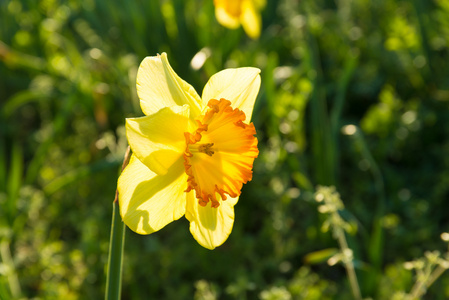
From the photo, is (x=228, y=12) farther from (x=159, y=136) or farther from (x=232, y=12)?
(x=159, y=136)

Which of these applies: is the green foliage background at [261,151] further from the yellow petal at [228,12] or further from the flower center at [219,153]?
the flower center at [219,153]

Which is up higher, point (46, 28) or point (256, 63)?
point (46, 28)

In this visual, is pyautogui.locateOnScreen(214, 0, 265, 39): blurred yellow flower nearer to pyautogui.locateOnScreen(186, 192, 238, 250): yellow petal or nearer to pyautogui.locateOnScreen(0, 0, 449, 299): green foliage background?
pyautogui.locateOnScreen(0, 0, 449, 299): green foliage background

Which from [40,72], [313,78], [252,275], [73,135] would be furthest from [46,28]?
[252,275]

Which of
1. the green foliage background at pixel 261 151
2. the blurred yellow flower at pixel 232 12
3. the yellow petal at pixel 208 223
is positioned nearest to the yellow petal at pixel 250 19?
the blurred yellow flower at pixel 232 12

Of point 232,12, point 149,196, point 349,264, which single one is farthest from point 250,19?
point 149,196

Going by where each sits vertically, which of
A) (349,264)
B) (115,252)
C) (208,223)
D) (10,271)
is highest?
(115,252)

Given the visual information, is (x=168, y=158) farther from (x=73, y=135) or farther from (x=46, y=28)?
(x=46, y=28)
